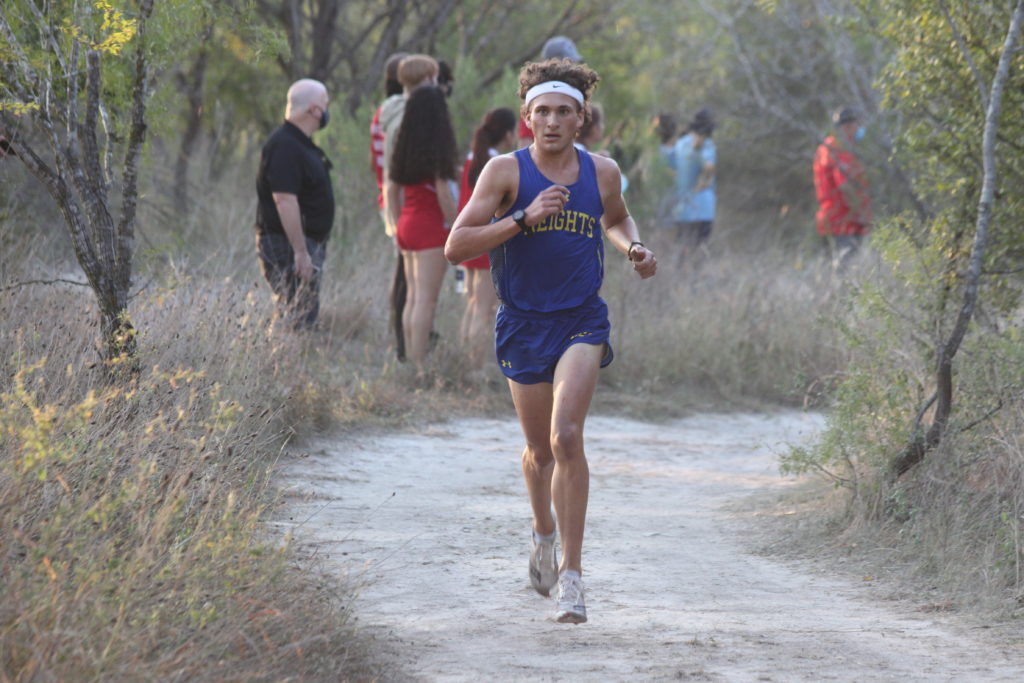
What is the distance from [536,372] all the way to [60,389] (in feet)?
6.24

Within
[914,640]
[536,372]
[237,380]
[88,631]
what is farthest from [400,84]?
[88,631]

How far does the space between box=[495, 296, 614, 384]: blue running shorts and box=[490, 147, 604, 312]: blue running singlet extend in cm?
4

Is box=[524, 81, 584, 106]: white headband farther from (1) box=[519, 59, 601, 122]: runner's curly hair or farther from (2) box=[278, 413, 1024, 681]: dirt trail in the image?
(2) box=[278, 413, 1024, 681]: dirt trail

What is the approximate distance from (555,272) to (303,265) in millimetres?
3632

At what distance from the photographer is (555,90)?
4.84 meters

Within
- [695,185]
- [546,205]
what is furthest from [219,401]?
[695,185]

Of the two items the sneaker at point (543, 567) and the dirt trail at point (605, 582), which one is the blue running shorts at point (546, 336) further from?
the dirt trail at point (605, 582)

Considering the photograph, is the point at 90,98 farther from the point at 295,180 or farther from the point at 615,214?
the point at 295,180

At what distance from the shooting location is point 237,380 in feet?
20.9

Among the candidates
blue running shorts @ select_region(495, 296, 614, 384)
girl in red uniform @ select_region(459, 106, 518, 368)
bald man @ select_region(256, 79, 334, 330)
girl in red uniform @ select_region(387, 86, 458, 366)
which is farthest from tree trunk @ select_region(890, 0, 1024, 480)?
bald man @ select_region(256, 79, 334, 330)

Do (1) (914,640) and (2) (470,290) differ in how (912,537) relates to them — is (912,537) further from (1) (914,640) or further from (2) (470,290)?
(2) (470,290)

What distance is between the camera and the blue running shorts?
4.77 meters

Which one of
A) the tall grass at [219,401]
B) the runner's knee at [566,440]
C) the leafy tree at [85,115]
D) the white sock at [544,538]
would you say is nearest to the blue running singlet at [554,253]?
the runner's knee at [566,440]

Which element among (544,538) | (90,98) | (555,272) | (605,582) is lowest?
(605,582)
